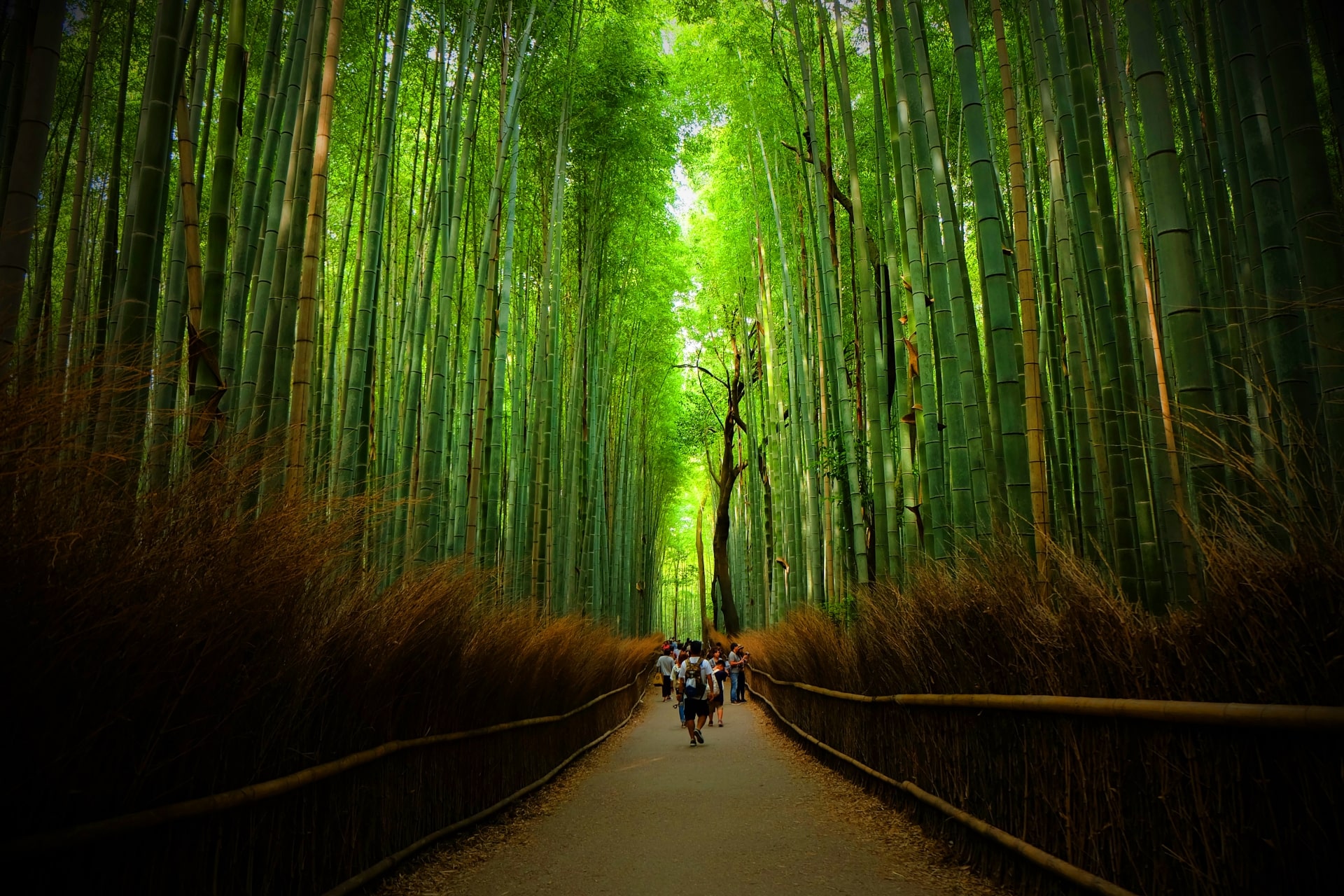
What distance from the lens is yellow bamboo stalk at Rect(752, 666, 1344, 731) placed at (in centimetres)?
130

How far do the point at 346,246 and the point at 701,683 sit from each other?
16.6 feet

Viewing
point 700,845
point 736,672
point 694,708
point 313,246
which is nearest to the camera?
point 313,246

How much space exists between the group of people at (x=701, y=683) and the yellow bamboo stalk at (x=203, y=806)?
4457mm

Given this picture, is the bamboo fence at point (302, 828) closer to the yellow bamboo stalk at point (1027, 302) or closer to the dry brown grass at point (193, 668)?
the dry brown grass at point (193, 668)

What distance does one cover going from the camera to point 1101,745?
2.00 metres

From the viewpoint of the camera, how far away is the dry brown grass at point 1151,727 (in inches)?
53.7

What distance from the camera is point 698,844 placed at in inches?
135

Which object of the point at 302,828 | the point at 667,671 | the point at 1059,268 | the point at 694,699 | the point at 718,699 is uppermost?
the point at 1059,268

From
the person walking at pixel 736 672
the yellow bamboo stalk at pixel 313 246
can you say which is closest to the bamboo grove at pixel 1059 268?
the yellow bamboo stalk at pixel 313 246

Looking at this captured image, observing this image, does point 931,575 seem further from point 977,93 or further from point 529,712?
point 529,712

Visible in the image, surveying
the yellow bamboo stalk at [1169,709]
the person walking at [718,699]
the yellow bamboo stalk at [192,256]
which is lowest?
the person walking at [718,699]

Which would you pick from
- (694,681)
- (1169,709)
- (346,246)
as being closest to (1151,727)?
(1169,709)

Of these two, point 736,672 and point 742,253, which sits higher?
point 742,253

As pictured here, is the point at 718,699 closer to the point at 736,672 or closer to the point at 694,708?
the point at 694,708
